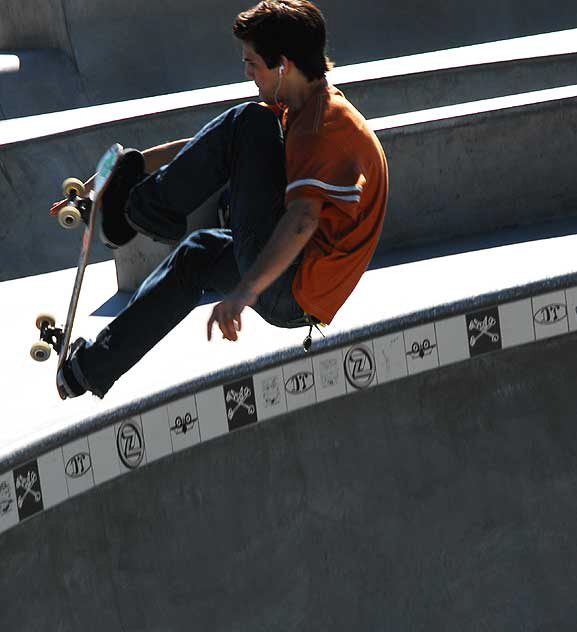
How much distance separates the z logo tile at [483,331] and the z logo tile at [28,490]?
2230 mm

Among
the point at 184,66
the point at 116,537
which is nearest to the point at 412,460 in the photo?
the point at 116,537

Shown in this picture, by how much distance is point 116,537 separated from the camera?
5.15 metres

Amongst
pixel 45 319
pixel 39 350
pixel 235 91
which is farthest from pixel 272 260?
pixel 235 91

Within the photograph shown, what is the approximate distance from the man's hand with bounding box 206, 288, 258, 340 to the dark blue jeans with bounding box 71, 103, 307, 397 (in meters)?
0.41

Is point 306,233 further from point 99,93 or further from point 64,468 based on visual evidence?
point 99,93

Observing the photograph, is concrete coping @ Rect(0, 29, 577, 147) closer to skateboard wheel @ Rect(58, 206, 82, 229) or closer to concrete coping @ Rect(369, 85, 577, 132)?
concrete coping @ Rect(369, 85, 577, 132)

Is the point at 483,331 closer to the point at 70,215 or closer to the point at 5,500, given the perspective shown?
the point at 70,215

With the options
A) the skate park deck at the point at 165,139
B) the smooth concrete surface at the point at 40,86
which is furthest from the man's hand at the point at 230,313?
the smooth concrete surface at the point at 40,86

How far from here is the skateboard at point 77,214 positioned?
447cm

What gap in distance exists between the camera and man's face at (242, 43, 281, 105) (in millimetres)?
4062

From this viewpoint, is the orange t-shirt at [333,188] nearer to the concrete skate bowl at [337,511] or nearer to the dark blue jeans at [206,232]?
the dark blue jeans at [206,232]

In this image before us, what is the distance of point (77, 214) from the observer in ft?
14.8

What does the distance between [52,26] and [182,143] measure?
9.82m

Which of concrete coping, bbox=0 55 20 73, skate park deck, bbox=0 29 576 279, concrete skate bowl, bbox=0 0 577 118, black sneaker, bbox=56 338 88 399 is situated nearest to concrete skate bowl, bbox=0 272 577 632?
black sneaker, bbox=56 338 88 399
